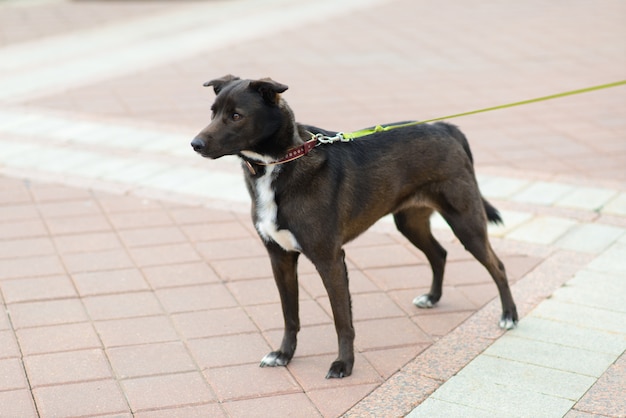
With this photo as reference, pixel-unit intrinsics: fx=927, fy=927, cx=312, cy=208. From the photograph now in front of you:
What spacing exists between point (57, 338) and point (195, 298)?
33.2 inches

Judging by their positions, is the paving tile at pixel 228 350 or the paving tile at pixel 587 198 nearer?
the paving tile at pixel 228 350

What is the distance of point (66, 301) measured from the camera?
17.1ft

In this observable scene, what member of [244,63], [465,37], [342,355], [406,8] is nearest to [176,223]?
[342,355]

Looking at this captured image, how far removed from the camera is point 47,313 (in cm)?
504

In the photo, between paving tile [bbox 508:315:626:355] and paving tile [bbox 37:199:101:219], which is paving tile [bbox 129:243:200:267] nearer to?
paving tile [bbox 37:199:101:219]

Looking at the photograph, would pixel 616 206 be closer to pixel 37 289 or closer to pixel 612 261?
pixel 612 261

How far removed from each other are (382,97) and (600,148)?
276 centimetres

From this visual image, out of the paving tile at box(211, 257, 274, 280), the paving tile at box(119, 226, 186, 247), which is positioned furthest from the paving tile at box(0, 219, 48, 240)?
the paving tile at box(211, 257, 274, 280)

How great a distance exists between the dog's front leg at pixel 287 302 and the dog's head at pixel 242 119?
0.70 meters

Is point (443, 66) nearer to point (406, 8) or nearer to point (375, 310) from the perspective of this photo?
point (406, 8)

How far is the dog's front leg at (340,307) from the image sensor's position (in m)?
4.27

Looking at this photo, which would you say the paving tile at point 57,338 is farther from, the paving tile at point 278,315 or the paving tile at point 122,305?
the paving tile at point 278,315

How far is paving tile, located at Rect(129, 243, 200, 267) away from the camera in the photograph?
19.1 ft

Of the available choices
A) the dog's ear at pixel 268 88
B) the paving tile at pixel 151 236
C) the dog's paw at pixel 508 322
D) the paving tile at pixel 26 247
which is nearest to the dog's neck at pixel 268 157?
the dog's ear at pixel 268 88
